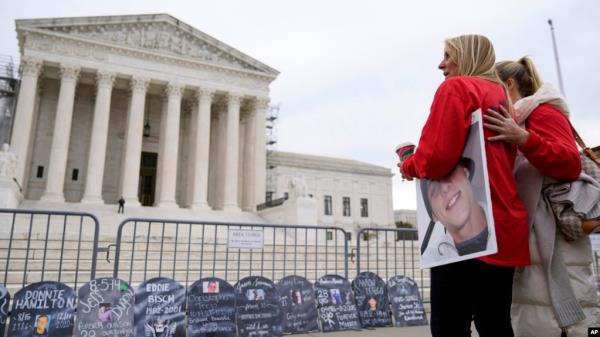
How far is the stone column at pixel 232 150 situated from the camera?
91.3ft

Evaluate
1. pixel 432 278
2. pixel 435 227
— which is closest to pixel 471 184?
pixel 435 227

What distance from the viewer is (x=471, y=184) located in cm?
230

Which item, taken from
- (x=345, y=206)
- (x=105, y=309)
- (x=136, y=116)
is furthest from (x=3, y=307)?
(x=345, y=206)

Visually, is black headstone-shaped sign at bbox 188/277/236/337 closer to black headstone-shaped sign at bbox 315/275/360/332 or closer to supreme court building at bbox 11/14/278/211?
black headstone-shaped sign at bbox 315/275/360/332

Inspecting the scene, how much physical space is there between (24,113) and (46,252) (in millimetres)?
18556

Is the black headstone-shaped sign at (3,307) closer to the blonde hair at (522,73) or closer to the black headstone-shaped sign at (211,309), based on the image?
the black headstone-shaped sign at (211,309)

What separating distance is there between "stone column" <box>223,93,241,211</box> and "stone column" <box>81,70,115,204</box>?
7.58 m

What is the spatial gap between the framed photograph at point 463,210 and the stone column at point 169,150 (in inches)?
965

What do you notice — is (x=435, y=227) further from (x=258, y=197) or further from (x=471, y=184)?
(x=258, y=197)

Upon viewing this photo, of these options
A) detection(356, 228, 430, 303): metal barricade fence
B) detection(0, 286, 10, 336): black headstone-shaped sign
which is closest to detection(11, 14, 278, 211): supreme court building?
detection(356, 228, 430, 303): metal barricade fence

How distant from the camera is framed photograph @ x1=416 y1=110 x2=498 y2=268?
2209 mm

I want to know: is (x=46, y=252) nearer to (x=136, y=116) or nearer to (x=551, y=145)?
(x=551, y=145)

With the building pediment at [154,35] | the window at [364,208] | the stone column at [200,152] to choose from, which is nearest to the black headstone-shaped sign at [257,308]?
the stone column at [200,152]

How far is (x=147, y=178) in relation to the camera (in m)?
30.8
